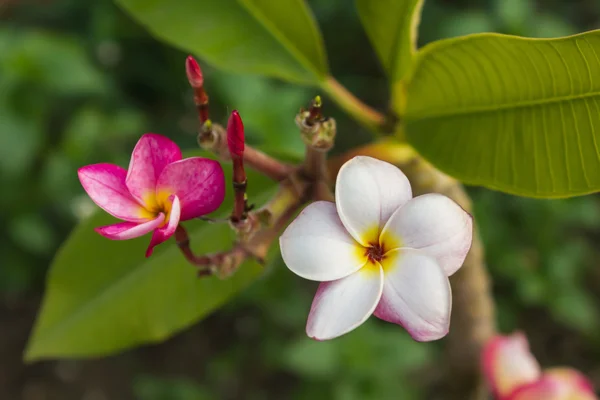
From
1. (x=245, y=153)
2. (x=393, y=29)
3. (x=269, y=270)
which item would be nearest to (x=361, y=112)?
(x=393, y=29)

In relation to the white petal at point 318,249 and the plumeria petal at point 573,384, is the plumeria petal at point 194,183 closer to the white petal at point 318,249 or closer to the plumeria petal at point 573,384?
the white petal at point 318,249

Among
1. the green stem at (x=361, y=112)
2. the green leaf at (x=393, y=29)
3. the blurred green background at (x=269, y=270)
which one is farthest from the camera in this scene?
the blurred green background at (x=269, y=270)

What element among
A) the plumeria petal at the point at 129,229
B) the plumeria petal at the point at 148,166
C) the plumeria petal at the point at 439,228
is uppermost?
the plumeria petal at the point at 148,166

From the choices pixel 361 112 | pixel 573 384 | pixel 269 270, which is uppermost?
pixel 361 112

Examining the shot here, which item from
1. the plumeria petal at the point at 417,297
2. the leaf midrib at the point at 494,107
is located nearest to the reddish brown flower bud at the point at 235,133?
the plumeria petal at the point at 417,297

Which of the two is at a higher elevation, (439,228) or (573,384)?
(439,228)

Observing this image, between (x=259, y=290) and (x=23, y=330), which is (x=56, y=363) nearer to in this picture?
(x=23, y=330)

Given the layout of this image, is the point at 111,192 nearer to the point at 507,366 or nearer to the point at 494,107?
the point at 494,107
